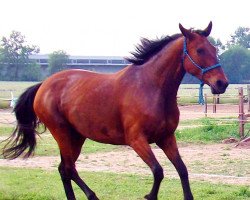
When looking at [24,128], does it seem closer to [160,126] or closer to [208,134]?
[160,126]

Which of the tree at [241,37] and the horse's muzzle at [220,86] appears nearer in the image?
the horse's muzzle at [220,86]

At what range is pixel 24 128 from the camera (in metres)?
7.68

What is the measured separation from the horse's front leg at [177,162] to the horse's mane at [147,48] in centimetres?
97

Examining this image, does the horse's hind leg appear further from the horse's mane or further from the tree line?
the tree line

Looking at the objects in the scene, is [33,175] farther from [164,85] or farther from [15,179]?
[164,85]

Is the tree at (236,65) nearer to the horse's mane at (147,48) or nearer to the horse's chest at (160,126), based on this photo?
the horse's mane at (147,48)

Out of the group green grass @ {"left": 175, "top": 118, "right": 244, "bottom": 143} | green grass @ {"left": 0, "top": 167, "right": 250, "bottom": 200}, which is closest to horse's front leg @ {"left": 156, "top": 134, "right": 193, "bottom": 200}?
green grass @ {"left": 0, "top": 167, "right": 250, "bottom": 200}

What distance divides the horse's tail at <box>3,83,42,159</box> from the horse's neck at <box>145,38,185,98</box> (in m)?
2.46

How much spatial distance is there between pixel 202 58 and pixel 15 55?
4898 centimetres

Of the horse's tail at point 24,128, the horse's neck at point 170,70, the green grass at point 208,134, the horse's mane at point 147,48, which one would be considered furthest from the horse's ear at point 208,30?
the green grass at point 208,134

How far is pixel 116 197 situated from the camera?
729 centimetres

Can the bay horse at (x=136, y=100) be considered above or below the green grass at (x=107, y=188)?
above

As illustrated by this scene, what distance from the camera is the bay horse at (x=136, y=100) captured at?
18.2ft

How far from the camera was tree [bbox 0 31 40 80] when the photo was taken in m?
52.0
